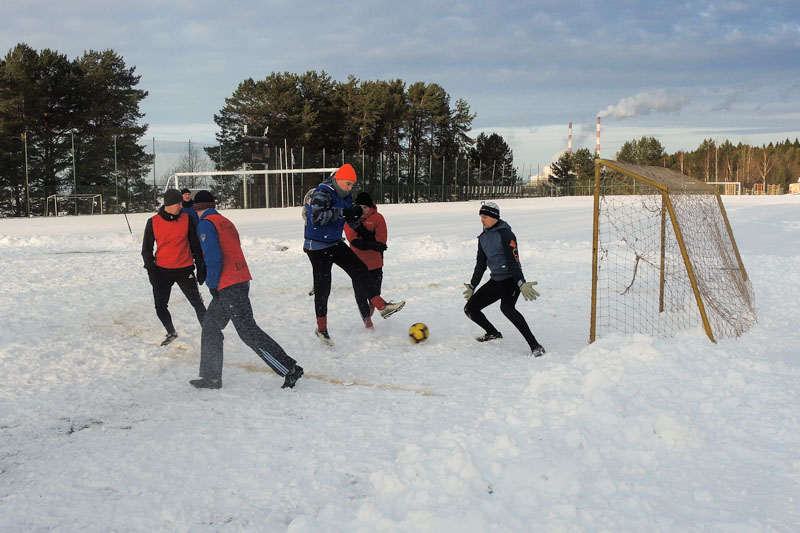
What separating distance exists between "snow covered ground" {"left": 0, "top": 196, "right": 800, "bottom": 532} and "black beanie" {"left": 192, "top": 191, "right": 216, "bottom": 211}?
1.50 metres

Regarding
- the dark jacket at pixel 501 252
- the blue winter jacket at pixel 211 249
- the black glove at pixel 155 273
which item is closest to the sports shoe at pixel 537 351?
the dark jacket at pixel 501 252

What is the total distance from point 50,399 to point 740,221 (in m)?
25.1

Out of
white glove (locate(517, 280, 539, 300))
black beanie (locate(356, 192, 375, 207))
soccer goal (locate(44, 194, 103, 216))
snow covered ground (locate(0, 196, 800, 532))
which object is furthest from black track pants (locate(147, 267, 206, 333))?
soccer goal (locate(44, 194, 103, 216))

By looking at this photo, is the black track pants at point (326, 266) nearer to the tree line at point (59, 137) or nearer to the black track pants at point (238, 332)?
the black track pants at point (238, 332)

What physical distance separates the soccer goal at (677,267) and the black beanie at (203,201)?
3763 millimetres

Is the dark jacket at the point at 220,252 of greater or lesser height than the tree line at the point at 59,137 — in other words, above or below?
below

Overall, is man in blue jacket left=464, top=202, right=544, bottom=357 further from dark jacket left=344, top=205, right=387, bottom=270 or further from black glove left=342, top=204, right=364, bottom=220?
dark jacket left=344, top=205, right=387, bottom=270

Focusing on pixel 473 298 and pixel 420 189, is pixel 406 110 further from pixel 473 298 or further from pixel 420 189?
pixel 473 298

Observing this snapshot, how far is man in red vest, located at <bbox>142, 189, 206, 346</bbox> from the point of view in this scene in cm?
617

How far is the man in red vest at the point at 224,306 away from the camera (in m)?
4.90

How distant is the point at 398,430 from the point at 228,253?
2020 millimetres

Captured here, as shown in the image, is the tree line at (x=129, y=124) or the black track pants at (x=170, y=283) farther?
the tree line at (x=129, y=124)

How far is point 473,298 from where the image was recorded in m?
6.36

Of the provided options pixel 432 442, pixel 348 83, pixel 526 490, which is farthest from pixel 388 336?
pixel 348 83
